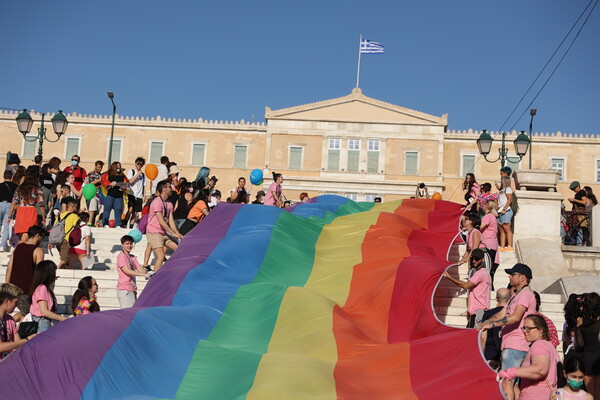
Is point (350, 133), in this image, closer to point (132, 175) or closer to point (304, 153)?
point (304, 153)

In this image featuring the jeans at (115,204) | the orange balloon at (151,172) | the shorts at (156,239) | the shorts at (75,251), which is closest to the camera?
the shorts at (156,239)

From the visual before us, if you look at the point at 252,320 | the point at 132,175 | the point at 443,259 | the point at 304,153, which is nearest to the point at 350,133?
the point at 304,153

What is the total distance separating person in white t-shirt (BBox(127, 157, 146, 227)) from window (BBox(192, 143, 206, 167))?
3956cm

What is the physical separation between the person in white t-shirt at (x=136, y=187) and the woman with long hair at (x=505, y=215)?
26.0 ft

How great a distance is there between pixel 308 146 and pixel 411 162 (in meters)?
7.32

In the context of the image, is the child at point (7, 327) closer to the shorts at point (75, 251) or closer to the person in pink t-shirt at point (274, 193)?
the shorts at point (75, 251)

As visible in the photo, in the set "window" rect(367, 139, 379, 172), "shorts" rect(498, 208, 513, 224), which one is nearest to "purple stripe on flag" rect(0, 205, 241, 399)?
"shorts" rect(498, 208, 513, 224)

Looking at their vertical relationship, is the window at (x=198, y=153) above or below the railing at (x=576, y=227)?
above

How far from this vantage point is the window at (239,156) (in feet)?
200

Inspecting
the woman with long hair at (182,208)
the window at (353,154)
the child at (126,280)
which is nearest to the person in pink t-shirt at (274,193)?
the woman with long hair at (182,208)

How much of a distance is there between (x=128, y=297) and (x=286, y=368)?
180 inches

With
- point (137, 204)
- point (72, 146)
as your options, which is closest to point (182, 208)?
point (137, 204)

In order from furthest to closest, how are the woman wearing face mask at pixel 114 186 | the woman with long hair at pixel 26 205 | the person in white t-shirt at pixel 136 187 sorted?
the person in white t-shirt at pixel 136 187
the woman wearing face mask at pixel 114 186
the woman with long hair at pixel 26 205

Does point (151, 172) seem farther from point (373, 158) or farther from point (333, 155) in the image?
point (373, 158)
